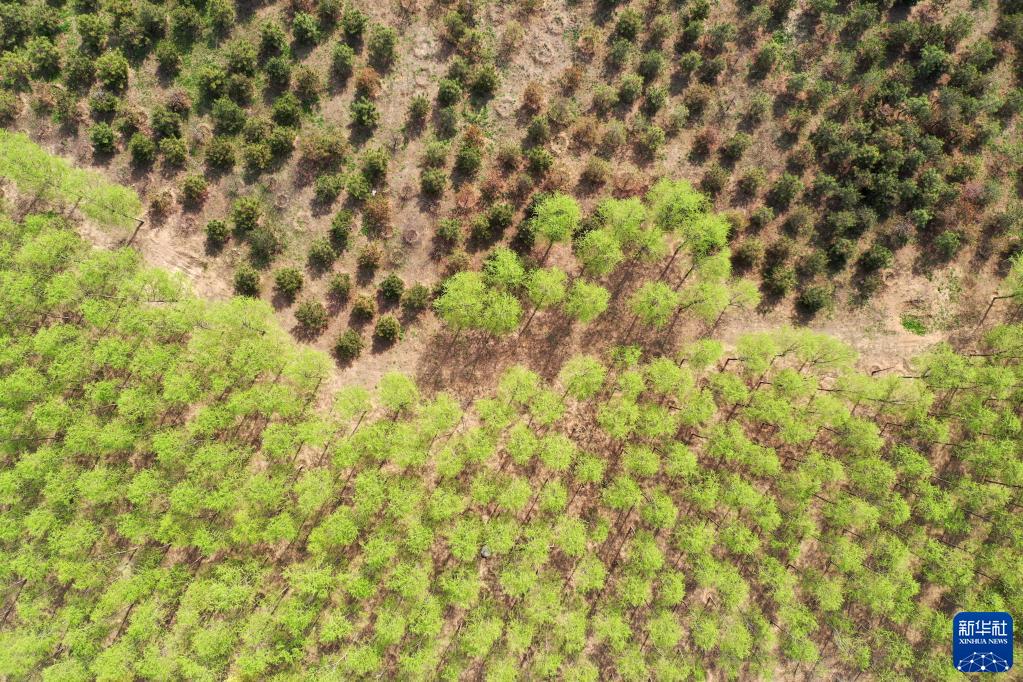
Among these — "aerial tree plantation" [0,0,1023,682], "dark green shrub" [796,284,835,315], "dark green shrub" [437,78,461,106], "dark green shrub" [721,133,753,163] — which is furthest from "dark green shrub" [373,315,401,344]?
"dark green shrub" [796,284,835,315]

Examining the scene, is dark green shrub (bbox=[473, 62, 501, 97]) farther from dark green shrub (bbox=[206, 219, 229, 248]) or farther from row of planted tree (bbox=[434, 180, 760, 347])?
dark green shrub (bbox=[206, 219, 229, 248])

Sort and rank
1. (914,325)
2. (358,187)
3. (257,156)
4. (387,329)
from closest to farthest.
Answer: (387,329), (358,187), (257,156), (914,325)

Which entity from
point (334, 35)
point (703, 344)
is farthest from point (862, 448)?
point (334, 35)

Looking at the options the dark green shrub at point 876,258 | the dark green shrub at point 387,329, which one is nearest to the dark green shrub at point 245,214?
the dark green shrub at point 387,329

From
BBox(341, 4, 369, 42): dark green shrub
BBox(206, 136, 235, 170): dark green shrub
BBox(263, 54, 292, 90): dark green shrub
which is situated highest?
BBox(341, 4, 369, 42): dark green shrub

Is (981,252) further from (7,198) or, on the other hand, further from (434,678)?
(7,198)

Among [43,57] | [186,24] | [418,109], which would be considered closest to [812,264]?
[418,109]

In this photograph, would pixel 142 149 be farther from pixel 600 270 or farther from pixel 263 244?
pixel 600 270
